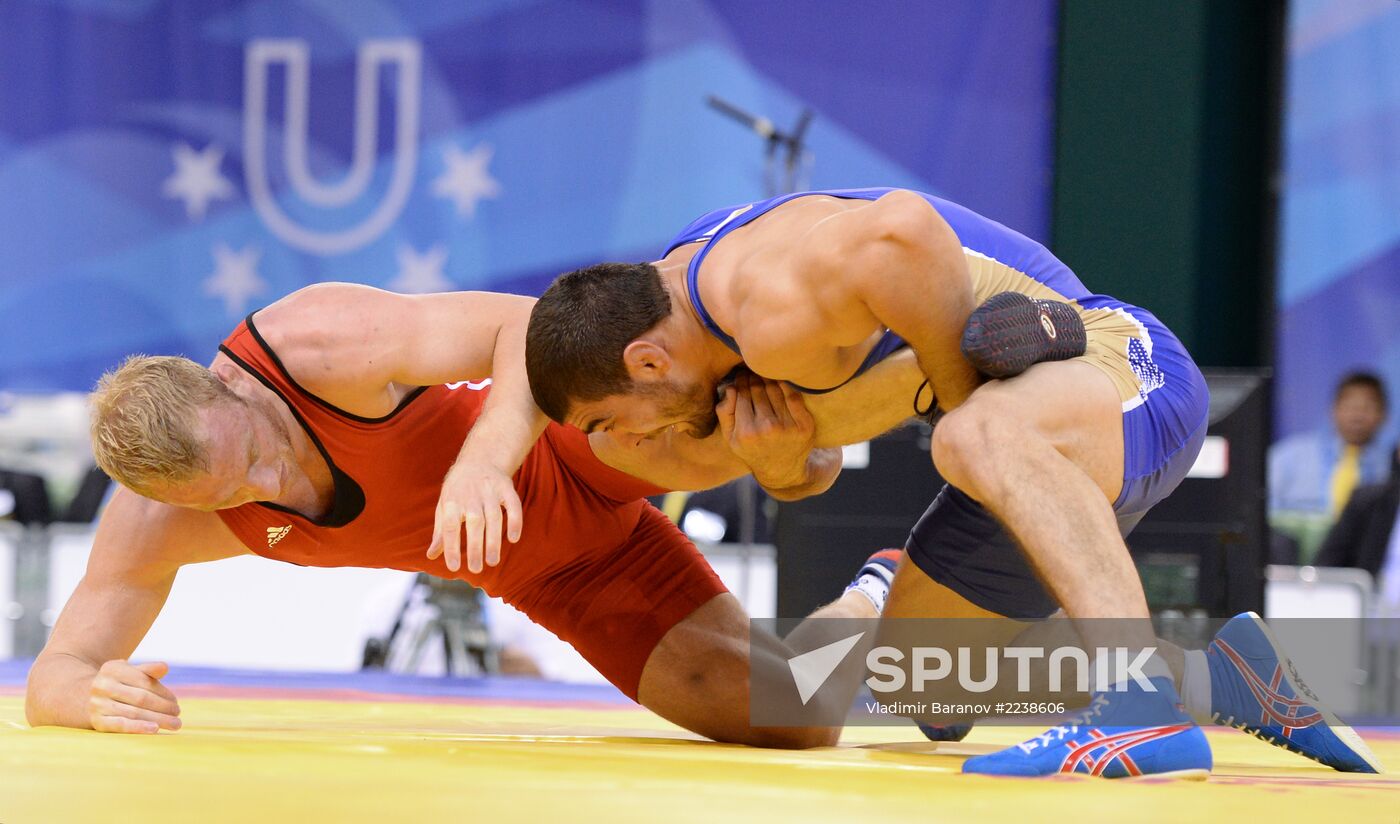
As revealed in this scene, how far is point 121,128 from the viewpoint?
270 inches

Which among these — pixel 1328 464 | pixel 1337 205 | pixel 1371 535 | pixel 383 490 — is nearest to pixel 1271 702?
pixel 383 490

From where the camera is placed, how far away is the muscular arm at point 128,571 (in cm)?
241

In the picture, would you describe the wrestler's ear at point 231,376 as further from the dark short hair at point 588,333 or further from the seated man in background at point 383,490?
the dark short hair at point 588,333

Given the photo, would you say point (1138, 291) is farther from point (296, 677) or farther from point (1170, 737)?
point (1170, 737)

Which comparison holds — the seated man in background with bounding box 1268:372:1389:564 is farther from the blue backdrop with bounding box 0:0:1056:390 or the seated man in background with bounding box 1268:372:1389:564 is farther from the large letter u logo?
the large letter u logo

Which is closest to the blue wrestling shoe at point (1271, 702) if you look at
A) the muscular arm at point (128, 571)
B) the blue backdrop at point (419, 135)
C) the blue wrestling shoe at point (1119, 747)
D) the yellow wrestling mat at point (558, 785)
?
the yellow wrestling mat at point (558, 785)

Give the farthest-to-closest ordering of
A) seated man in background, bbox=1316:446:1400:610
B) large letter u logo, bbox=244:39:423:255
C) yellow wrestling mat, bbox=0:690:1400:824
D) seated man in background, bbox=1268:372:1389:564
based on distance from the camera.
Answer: large letter u logo, bbox=244:39:423:255, seated man in background, bbox=1268:372:1389:564, seated man in background, bbox=1316:446:1400:610, yellow wrestling mat, bbox=0:690:1400:824

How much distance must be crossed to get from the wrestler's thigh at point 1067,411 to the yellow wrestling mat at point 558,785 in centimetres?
43

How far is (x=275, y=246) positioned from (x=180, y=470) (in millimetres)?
4830

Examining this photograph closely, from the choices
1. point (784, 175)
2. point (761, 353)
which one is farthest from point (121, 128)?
point (761, 353)

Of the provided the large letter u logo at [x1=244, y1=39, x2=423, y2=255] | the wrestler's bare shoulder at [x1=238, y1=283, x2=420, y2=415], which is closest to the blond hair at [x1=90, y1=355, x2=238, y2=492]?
the wrestler's bare shoulder at [x1=238, y1=283, x2=420, y2=415]

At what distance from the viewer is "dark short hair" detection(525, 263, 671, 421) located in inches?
83.5

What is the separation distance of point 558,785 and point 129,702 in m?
0.95

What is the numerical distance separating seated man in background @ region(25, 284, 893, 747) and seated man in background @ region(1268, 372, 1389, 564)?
369 cm
